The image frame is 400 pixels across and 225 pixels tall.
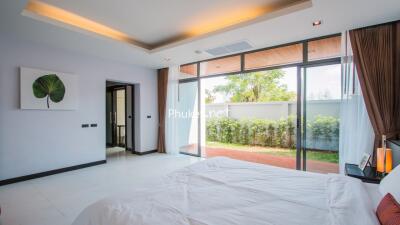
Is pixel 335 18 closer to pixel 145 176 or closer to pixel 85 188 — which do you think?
pixel 145 176

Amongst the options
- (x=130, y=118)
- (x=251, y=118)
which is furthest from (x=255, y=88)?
(x=130, y=118)

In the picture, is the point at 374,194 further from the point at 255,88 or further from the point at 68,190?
the point at 255,88

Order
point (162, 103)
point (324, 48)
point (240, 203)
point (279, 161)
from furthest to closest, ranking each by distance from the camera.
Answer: point (162, 103)
point (279, 161)
point (324, 48)
point (240, 203)

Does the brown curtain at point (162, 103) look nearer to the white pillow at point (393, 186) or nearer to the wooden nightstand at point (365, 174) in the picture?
the wooden nightstand at point (365, 174)

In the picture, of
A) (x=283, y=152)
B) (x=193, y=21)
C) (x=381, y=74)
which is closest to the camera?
(x=381, y=74)

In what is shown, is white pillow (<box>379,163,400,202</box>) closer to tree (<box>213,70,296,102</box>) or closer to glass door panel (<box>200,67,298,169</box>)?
glass door panel (<box>200,67,298,169</box>)

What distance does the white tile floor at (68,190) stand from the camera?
2299 millimetres

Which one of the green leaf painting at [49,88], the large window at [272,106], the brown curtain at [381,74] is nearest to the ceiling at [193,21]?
the brown curtain at [381,74]

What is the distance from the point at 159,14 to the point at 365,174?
3.41m

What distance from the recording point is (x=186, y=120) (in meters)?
5.83

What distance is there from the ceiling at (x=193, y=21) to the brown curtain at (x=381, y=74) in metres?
0.23

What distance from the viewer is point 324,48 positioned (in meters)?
3.46

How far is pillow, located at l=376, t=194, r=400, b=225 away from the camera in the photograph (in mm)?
1007

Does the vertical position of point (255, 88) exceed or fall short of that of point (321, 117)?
it exceeds it
